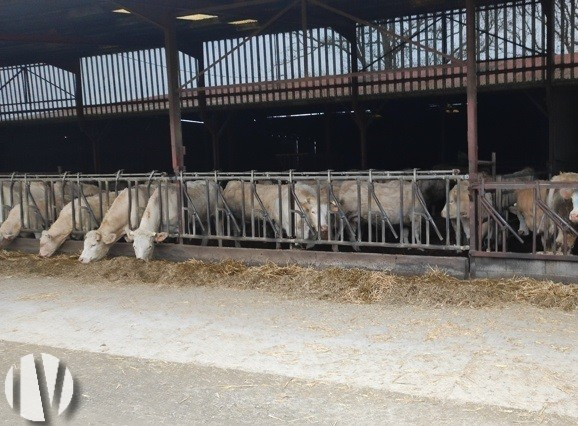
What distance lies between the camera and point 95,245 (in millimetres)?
10141

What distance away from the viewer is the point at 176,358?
19.5 feet

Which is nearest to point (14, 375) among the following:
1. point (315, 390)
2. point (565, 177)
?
point (315, 390)

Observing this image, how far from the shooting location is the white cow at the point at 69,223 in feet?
35.9

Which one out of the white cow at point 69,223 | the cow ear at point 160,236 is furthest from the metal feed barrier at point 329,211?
the white cow at point 69,223

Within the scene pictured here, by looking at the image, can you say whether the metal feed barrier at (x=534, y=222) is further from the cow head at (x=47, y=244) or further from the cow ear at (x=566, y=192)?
the cow head at (x=47, y=244)

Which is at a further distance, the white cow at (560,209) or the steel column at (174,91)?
the steel column at (174,91)

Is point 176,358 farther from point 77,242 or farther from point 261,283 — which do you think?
point 77,242

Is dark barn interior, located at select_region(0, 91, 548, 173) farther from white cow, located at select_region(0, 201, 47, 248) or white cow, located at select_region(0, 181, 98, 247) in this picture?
white cow, located at select_region(0, 201, 47, 248)

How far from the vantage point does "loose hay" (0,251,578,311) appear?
7316 millimetres

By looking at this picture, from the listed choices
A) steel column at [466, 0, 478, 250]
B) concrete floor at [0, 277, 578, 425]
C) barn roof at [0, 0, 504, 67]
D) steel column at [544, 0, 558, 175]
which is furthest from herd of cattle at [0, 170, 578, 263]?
barn roof at [0, 0, 504, 67]

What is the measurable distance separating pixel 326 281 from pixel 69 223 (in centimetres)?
522

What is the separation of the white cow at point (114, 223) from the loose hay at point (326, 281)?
0.20 m

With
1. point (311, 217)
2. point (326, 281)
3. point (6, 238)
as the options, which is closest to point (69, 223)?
point (6, 238)

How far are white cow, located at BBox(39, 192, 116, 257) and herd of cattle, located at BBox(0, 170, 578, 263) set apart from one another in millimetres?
17
